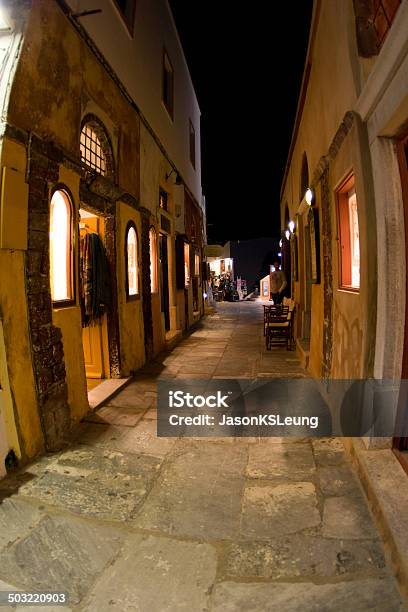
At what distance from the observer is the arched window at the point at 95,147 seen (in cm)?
575

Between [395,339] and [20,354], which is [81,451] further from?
[395,339]

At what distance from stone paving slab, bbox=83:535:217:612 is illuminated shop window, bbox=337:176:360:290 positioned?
311 centimetres

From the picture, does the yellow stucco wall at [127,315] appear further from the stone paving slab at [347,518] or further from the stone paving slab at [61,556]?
the stone paving slab at [347,518]

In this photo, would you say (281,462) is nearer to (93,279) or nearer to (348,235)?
(348,235)

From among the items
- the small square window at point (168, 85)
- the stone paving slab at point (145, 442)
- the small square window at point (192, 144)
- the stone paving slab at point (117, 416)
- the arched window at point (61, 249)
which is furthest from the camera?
the small square window at point (192, 144)

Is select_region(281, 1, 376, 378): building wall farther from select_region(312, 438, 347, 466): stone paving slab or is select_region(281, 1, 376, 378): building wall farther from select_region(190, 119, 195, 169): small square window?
select_region(190, 119, 195, 169): small square window

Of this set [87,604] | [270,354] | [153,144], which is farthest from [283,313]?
[87,604]

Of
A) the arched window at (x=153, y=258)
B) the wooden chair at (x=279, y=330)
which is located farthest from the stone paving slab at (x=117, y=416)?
the wooden chair at (x=279, y=330)

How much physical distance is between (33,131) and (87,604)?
4.08m

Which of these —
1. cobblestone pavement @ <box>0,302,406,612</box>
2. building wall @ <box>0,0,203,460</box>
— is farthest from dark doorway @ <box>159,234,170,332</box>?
cobblestone pavement @ <box>0,302,406,612</box>

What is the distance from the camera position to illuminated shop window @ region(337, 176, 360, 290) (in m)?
4.36

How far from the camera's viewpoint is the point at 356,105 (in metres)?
3.56

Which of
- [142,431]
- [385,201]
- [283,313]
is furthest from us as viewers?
[283,313]

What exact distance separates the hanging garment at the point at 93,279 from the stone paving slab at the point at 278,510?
364 centimetres
